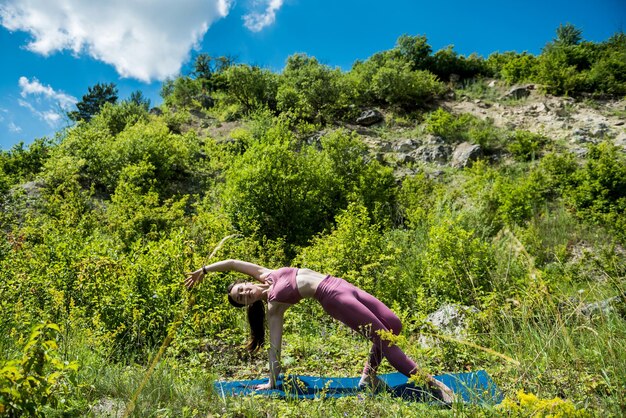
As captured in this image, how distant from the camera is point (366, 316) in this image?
3.40m

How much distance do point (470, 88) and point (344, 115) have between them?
26.8ft

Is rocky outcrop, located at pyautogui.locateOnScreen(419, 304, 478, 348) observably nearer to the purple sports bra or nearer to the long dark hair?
the purple sports bra

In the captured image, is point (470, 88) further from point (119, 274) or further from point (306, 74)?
point (119, 274)

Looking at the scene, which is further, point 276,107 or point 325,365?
point 276,107

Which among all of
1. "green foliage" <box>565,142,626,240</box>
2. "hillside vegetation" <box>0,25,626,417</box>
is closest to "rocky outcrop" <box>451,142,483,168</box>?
"hillside vegetation" <box>0,25,626,417</box>

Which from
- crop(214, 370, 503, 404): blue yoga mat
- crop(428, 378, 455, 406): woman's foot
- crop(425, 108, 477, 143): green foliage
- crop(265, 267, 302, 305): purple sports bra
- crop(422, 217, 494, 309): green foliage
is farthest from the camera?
crop(425, 108, 477, 143): green foliage

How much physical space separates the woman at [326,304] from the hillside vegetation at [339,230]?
40 cm

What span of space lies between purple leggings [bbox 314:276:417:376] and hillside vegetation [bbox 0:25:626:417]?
399mm

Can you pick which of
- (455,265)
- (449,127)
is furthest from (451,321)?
(449,127)

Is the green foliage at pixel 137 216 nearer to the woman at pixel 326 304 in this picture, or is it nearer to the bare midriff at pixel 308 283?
the woman at pixel 326 304

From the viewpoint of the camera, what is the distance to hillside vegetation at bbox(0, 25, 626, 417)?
2.77 metres

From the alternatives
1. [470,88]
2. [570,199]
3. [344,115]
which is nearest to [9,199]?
[344,115]

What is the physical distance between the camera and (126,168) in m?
→ 11.8

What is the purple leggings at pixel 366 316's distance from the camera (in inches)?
128
